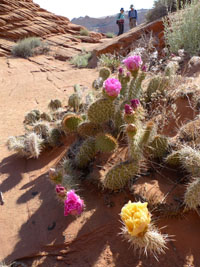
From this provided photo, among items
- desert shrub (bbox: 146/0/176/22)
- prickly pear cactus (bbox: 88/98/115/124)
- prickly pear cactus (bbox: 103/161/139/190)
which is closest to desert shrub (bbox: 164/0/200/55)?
prickly pear cactus (bbox: 88/98/115/124)

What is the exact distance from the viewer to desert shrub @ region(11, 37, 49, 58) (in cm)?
1309

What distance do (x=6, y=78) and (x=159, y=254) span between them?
28.5 feet

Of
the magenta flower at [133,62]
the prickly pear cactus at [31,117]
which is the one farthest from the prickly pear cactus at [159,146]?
the prickly pear cactus at [31,117]

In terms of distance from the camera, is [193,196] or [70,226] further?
[70,226]

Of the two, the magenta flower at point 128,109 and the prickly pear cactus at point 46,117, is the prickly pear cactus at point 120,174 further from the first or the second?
the prickly pear cactus at point 46,117

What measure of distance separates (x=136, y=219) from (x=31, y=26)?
59.2 ft

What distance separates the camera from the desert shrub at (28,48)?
516 inches

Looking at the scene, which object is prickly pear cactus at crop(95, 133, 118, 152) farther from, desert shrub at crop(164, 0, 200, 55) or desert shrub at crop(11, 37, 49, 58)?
desert shrub at crop(11, 37, 49, 58)

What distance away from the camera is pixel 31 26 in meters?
16.7

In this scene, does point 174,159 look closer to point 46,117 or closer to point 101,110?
point 101,110

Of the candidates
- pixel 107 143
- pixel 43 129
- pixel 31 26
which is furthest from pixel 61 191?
pixel 31 26

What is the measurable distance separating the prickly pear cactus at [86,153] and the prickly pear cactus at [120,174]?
0.54 meters

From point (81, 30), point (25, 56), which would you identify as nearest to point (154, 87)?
point (25, 56)

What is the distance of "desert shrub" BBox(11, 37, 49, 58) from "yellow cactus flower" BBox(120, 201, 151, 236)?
1308 cm
